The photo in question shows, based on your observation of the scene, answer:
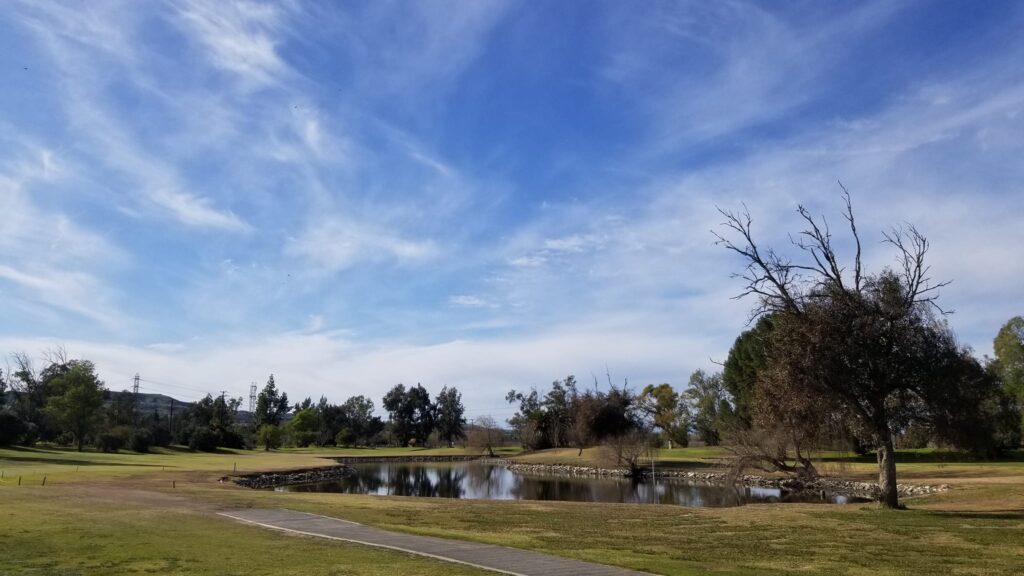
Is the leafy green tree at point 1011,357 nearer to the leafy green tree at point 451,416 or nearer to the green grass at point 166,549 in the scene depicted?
the green grass at point 166,549

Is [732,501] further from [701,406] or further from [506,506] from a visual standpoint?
[701,406]

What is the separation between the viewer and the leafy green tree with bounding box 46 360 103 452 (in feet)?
222

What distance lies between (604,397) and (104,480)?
50.4 m

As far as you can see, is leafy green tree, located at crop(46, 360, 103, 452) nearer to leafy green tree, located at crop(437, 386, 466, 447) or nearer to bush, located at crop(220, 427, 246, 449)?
bush, located at crop(220, 427, 246, 449)

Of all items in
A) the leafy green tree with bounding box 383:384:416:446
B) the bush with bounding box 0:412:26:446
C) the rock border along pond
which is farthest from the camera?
the leafy green tree with bounding box 383:384:416:446

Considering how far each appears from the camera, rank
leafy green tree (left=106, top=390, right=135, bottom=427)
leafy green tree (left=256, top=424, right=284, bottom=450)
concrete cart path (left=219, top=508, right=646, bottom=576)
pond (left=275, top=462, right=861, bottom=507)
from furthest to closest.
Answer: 1. leafy green tree (left=256, top=424, right=284, bottom=450)
2. leafy green tree (left=106, top=390, right=135, bottom=427)
3. pond (left=275, top=462, right=861, bottom=507)
4. concrete cart path (left=219, top=508, right=646, bottom=576)

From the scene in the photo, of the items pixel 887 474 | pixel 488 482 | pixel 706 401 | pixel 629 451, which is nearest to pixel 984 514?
pixel 887 474

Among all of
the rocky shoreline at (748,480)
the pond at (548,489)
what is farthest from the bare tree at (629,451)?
the pond at (548,489)

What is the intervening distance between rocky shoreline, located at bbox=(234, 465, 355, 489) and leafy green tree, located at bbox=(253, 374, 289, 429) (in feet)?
248

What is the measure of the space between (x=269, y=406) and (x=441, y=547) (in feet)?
427

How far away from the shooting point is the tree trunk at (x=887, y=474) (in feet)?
75.5

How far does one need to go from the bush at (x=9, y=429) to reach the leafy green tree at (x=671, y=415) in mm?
66224

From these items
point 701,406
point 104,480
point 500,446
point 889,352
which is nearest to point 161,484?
point 104,480

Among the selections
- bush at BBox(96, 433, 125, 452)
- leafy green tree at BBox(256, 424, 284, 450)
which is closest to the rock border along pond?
bush at BBox(96, 433, 125, 452)
